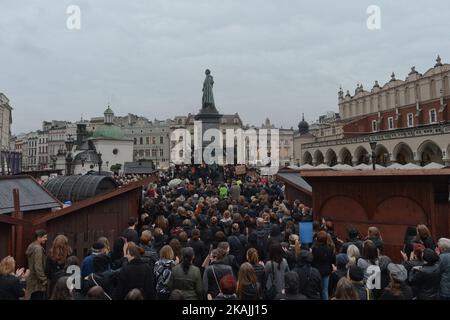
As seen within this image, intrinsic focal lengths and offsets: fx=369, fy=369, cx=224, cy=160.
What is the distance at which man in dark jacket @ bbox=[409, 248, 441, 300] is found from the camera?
5.69 meters

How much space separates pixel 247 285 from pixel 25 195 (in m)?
7.72

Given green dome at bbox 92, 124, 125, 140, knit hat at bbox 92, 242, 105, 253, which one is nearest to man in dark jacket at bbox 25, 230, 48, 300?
knit hat at bbox 92, 242, 105, 253

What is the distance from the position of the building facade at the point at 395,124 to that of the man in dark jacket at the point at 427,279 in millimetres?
31843

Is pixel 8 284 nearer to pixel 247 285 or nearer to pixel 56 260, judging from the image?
pixel 56 260

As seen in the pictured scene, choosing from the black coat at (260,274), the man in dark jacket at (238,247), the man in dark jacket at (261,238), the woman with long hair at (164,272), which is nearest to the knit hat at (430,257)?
the black coat at (260,274)

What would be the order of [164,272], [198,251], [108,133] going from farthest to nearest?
[108,133] < [198,251] < [164,272]

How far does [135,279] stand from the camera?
219 inches

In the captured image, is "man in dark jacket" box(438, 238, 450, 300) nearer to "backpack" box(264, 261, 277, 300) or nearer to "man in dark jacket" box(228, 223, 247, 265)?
"backpack" box(264, 261, 277, 300)

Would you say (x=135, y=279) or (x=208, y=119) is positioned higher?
(x=208, y=119)

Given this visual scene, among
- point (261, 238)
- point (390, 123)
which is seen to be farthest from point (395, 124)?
point (261, 238)

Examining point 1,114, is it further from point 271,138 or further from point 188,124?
point 271,138

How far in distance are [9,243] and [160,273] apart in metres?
3.52
